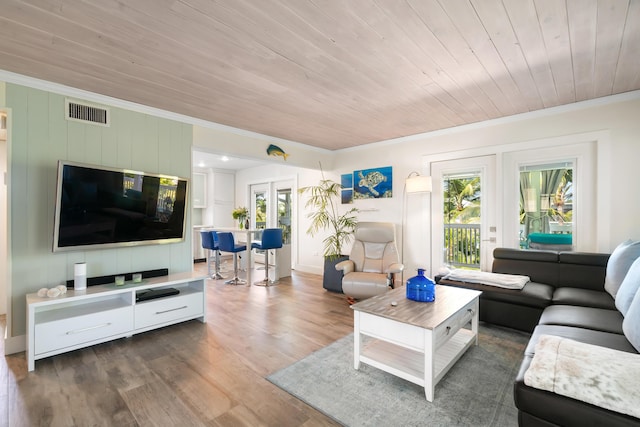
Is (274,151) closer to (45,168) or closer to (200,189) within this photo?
(45,168)

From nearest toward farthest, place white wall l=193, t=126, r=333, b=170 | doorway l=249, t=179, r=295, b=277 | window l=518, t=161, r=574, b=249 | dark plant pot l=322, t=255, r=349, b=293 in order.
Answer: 1. window l=518, t=161, r=574, b=249
2. white wall l=193, t=126, r=333, b=170
3. dark plant pot l=322, t=255, r=349, b=293
4. doorway l=249, t=179, r=295, b=277

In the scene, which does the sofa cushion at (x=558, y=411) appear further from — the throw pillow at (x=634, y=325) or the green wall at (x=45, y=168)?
the green wall at (x=45, y=168)

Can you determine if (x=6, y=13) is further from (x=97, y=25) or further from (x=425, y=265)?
(x=425, y=265)

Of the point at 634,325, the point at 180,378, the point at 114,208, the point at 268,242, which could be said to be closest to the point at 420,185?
the point at 634,325

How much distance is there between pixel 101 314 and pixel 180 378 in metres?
1.07

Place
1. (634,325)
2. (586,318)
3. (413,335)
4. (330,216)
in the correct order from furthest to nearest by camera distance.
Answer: (330,216), (586,318), (413,335), (634,325)

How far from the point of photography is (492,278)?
10.0ft

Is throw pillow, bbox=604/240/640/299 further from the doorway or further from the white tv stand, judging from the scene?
the doorway

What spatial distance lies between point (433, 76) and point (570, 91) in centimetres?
152

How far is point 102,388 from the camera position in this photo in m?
2.02

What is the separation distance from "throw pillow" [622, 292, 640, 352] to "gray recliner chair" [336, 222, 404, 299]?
206 cm

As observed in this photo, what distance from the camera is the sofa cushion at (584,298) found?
2.43 meters

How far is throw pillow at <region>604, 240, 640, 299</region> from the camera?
7.79ft

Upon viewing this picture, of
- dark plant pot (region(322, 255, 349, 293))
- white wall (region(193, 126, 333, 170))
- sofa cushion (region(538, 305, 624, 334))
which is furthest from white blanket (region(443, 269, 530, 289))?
white wall (region(193, 126, 333, 170))
